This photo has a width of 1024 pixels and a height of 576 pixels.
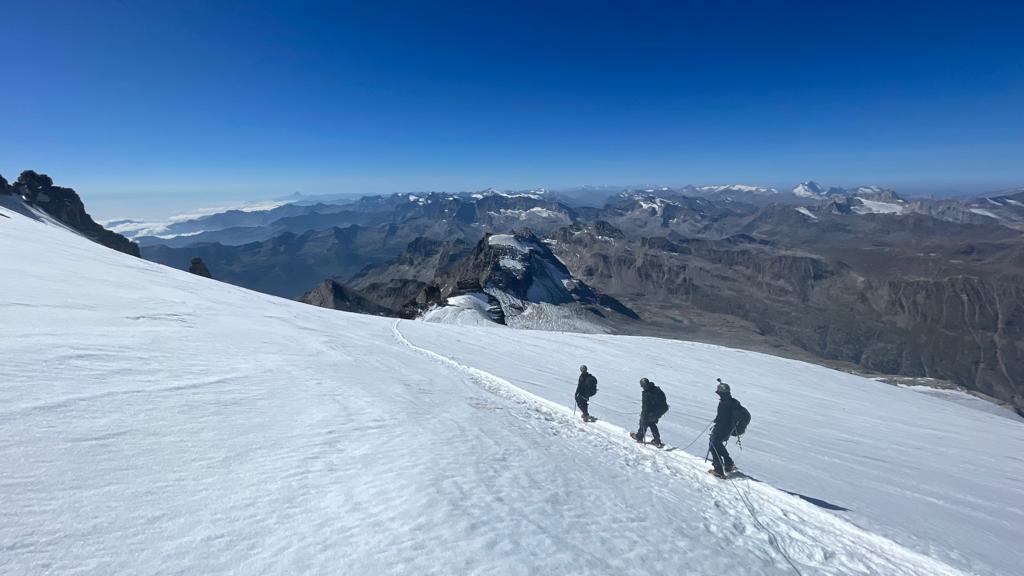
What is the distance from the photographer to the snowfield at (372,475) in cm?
548

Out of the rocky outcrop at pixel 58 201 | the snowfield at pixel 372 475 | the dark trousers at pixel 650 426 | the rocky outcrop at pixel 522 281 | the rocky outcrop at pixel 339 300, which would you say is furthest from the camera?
the rocky outcrop at pixel 522 281

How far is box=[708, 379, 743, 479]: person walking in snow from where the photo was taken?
11.1 meters

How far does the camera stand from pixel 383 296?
6806 inches

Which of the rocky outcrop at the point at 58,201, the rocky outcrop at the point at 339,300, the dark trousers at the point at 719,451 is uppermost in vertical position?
the rocky outcrop at the point at 58,201

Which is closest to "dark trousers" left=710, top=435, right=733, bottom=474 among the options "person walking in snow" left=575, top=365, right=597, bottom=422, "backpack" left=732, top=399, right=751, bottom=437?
"backpack" left=732, top=399, right=751, bottom=437

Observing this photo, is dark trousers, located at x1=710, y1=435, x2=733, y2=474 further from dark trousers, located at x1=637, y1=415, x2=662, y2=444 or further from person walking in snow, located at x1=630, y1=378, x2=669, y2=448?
dark trousers, located at x1=637, y1=415, x2=662, y2=444

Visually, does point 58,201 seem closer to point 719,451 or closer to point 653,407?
point 653,407

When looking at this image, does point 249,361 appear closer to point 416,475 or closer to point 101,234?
point 416,475

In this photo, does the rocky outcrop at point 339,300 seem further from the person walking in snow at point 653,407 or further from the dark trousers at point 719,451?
the dark trousers at point 719,451

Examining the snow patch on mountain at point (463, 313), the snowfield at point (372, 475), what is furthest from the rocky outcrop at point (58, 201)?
the snowfield at point (372, 475)

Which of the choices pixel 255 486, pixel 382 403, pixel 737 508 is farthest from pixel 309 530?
pixel 737 508

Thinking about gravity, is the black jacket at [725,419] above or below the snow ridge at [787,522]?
above

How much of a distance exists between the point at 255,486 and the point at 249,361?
8144mm

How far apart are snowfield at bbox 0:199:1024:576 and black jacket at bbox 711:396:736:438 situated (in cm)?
112
